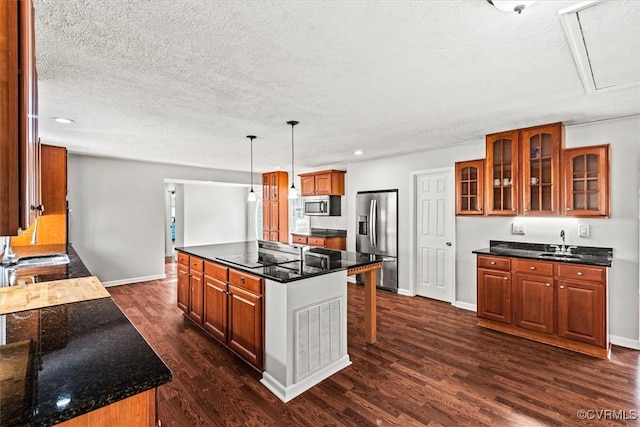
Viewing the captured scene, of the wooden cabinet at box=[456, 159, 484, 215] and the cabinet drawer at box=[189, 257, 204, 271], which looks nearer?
the cabinet drawer at box=[189, 257, 204, 271]

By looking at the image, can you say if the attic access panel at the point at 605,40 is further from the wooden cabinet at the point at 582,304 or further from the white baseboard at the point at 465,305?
the white baseboard at the point at 465,305

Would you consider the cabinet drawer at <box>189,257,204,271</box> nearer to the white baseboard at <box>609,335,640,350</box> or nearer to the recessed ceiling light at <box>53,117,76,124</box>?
the recessed ceiling light at <box>53,117,76,124</box>

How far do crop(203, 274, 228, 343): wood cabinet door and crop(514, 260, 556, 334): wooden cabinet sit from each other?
10.2 ft

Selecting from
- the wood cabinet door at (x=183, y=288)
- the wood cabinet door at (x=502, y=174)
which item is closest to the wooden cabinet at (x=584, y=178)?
the wood cabinet door at (x=502, y=174)

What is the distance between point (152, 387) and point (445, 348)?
2.91 meters

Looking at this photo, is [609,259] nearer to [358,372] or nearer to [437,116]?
[437,116]

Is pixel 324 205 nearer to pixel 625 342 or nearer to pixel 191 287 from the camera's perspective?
pixel 191 287

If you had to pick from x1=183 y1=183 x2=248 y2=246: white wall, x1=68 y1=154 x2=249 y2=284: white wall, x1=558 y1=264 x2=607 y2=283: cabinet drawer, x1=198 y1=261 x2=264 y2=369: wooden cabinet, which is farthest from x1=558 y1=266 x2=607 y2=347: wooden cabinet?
x1=183 y1=183 x2=248 y2=246: white wall

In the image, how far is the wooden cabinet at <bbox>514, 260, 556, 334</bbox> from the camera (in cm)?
315

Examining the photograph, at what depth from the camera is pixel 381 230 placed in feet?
17.4

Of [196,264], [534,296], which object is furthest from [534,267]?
[196,264]

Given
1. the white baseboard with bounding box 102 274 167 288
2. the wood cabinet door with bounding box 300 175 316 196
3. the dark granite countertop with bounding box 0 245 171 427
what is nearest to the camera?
the dark granite countertop with bounding box 0 245 171 427

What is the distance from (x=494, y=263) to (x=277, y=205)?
4.58 meters

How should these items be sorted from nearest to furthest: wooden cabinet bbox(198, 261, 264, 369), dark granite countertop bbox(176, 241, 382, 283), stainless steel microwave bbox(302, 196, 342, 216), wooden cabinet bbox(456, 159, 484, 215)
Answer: dark granite countertop bbox(176, 241, 382, 283)
wooden cabinet bbox(198, 261, 264, 369)
wooden cabinet bbox(456, 159, 484, 215)
stainless steel microwave bbox(302, 196, 342, 216)
